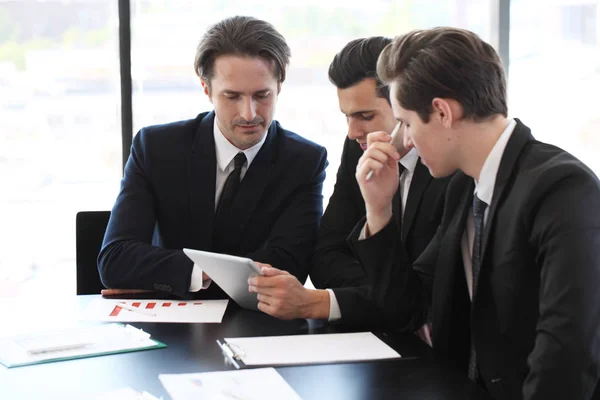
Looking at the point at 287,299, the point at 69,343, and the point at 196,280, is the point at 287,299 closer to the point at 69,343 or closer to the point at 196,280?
the point at 196,280

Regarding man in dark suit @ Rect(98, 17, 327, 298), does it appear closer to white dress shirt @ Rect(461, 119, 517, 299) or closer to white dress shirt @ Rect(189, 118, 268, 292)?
white dress shirt @ Rect(189, 118, 268, 292)

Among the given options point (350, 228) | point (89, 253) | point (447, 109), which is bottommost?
point (89, 253)

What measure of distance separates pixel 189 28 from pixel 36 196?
1149 millimetres

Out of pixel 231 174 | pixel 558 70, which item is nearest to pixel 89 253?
pixel 231 174

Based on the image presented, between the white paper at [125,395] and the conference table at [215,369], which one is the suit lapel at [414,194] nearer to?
the conference table at [215,369]

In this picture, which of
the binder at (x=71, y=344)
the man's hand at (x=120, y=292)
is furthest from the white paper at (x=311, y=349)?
the man's hand at (x=120, y=292)

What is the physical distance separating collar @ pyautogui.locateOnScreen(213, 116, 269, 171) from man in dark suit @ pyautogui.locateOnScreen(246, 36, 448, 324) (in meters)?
0.34

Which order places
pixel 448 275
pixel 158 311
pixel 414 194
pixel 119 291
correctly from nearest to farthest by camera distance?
pixel 448 275
pixel 158 311
pixel 414 194
pixel 119 291

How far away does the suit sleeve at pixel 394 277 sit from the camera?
211 centimetres

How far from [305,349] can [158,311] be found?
572 millimetres

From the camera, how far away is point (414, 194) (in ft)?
7.62

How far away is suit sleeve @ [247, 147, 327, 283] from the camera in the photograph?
2584 mm

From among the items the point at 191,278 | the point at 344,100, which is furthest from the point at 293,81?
the point at 191,278

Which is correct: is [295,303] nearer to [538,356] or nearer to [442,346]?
[442,346]
